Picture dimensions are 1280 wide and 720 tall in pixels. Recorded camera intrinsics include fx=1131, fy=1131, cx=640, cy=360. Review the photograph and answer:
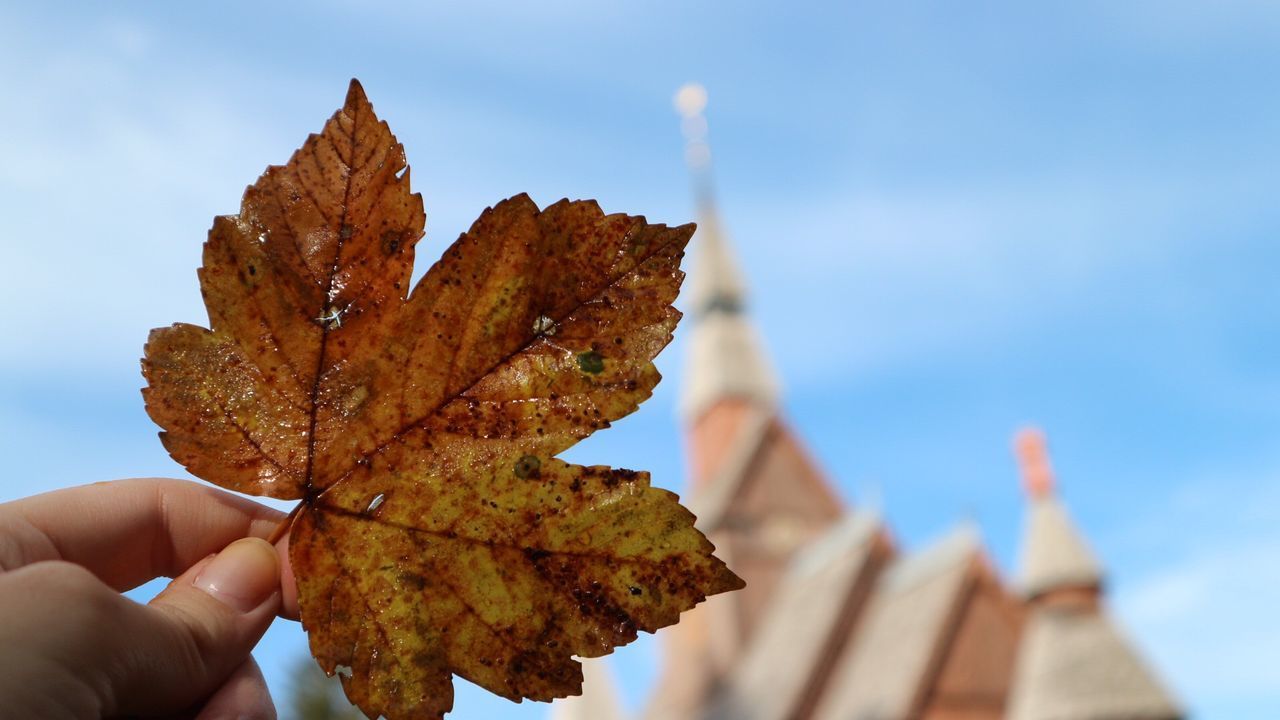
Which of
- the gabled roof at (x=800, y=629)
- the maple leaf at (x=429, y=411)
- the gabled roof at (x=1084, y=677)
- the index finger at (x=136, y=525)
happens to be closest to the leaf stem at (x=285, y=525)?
the maple leaf at (x=429, y=411)

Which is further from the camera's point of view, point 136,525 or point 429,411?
point 136,525

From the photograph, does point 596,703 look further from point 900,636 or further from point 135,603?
point 135,603

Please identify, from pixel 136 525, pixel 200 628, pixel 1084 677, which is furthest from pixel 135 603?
pixel 1084 677

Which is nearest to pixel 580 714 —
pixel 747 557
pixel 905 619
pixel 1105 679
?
pixel 747 557

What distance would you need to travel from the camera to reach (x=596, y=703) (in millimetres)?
23266

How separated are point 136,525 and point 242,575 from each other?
160mm

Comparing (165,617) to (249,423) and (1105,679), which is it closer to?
(249,423)

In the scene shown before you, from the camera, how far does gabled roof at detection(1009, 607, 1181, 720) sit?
46.4 ft

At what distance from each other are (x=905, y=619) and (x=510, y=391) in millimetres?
18808

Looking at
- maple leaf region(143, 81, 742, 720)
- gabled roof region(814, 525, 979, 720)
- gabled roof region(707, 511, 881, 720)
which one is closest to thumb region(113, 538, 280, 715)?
maple leaf region(143, 81, 742, 720)

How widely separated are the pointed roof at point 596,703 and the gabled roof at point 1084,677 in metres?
9.72

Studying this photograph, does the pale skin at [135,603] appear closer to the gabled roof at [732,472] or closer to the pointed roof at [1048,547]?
the pointed roof at [1048,547]

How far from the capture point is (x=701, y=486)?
2681 centimetres

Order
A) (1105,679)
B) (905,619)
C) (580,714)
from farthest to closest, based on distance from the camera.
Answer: (580,714) → (905,619) → (1105,679)
